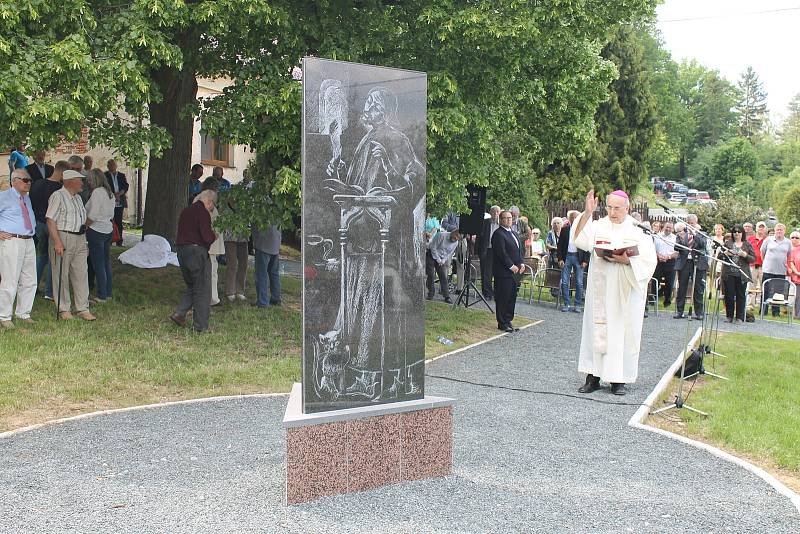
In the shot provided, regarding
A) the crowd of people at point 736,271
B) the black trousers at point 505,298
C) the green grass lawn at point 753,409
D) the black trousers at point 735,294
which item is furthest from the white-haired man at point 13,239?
the black trousers at point 735,294

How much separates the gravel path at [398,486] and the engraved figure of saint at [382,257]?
2.71ft

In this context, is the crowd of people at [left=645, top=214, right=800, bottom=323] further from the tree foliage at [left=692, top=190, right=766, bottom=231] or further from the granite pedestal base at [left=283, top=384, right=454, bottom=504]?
the tree foliage at [left=692, top=190, right=766, bottom=231]

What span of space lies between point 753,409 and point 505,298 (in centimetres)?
603

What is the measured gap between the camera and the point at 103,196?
1278 cm

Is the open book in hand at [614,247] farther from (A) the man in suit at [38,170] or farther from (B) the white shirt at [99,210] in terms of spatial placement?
(A) the man in suit at [38,170]

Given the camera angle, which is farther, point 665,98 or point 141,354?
point 665,98

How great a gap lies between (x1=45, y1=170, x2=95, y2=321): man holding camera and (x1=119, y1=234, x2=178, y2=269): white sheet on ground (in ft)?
11.0

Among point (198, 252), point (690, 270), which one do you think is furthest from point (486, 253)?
point (198, 252)

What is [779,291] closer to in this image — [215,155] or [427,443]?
[427,443]

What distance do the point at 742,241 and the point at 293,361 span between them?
11.5 metres

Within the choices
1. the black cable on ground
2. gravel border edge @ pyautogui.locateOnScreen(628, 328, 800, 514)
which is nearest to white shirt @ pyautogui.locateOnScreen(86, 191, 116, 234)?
the black cable on ground

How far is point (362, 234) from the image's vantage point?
5883 millimetres

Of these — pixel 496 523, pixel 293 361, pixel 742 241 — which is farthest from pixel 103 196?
pixel 742 241

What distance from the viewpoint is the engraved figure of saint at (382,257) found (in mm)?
5852
